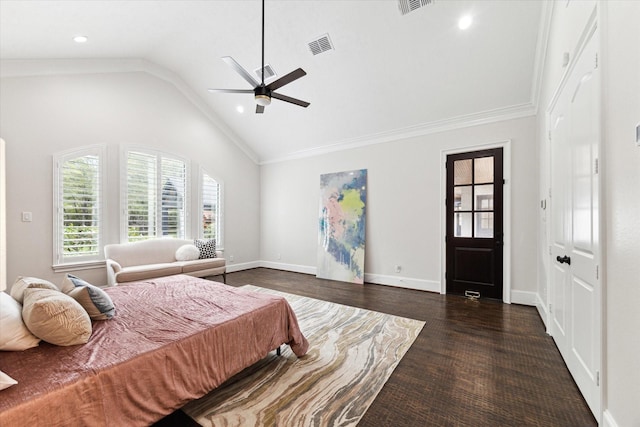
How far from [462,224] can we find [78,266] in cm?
616

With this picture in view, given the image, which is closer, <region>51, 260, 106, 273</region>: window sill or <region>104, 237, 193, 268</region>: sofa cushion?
<region>51, 260, 106, 273</region>: window sill

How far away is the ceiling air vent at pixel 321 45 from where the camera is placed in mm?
3665

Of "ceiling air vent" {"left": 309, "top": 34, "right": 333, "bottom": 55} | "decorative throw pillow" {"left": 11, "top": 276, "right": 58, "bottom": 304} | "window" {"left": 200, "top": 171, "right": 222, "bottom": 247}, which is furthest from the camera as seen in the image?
"window" {"left": 200, "top": 171, "right": 222, "bottom": 247}

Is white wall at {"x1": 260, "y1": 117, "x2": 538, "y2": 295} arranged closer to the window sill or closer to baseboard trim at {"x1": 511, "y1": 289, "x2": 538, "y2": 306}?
baseboard trim at {"x1": 511, "y1": 289, "x2": 538, "y2": 306}

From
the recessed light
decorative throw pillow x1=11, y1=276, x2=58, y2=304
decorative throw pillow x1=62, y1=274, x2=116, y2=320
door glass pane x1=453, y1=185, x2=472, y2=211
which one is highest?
the recessed light

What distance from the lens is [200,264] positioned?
486cm

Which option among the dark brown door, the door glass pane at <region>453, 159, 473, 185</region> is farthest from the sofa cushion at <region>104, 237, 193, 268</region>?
the door glass pane at <region>453, 159, 473, 185</region>

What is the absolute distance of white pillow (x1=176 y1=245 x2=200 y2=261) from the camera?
4980 mm

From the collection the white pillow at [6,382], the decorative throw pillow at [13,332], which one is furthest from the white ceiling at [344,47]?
the white pillow at [6,382]

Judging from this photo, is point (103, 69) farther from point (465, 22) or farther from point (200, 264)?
point (465, 22)

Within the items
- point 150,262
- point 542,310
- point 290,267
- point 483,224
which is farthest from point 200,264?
point 542,310

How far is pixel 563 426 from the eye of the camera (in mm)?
1643

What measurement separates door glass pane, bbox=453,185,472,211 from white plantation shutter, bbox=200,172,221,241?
192 inches

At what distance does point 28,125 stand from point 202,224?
2959mm
